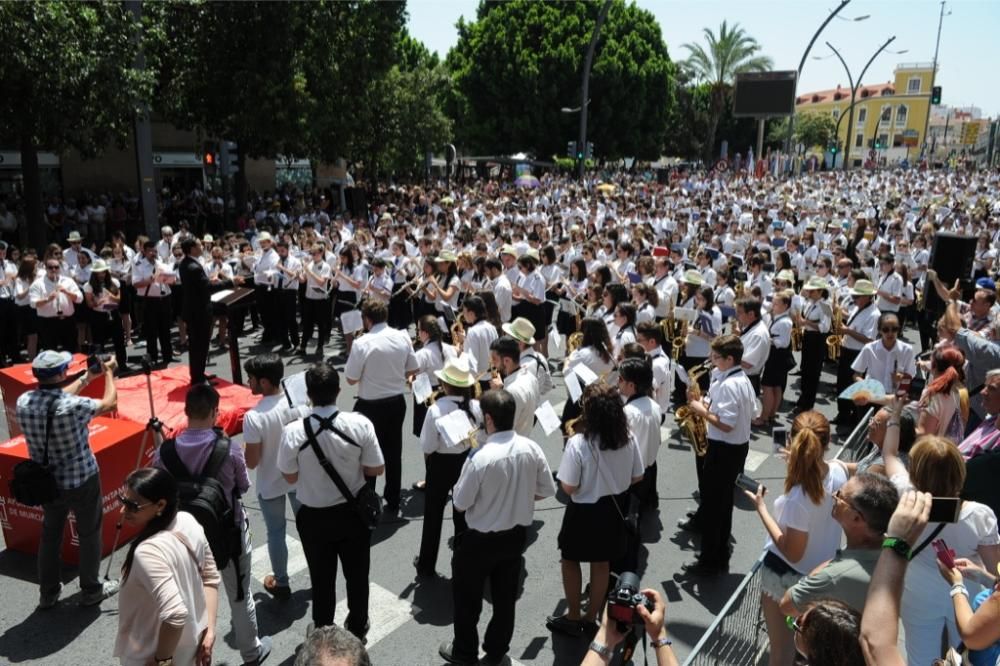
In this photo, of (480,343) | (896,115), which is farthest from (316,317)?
(896,115)

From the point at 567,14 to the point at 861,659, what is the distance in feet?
148

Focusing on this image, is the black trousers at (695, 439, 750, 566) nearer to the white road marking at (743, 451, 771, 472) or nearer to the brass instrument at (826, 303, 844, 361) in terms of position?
the white road marking at (743, 451, 771, 472)

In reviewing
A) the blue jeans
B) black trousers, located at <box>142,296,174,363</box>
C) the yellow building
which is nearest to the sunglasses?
the blue jeans

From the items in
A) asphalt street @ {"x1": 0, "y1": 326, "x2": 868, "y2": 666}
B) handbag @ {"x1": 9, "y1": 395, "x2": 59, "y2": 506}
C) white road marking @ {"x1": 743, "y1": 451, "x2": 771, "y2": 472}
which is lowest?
asphalt street @ {"x1": 0, "y1": 326, "x2": 868, "y2": 666}

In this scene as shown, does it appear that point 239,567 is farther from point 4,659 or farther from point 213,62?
point 213,62

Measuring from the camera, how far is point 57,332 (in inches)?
408

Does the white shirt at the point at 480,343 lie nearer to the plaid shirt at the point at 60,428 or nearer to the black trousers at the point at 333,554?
the black trousers at the point at 333,554

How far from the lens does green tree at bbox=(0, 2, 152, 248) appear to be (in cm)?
1330

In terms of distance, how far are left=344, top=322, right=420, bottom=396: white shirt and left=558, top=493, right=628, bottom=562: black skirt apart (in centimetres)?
224

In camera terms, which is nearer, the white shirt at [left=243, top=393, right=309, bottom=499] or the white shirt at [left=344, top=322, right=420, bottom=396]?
the white shirt at [left=243, top=393, right=309, bottom=499]

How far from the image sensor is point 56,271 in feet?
33.6

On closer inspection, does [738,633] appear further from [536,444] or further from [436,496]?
[436,496]

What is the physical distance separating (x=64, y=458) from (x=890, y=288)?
10.8 metres

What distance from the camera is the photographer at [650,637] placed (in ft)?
8.14
